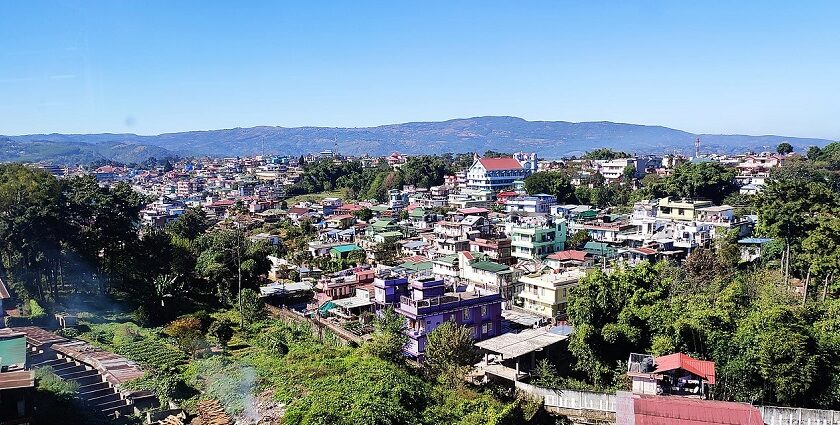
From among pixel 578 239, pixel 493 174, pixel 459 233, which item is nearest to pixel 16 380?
pixel 459 233

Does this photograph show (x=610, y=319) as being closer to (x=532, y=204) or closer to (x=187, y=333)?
(x=187, y=333)

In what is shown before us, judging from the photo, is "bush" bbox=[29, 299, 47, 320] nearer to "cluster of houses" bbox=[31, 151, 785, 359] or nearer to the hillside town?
the hillside town

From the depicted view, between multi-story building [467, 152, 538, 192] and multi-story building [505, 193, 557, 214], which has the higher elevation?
multi-story building [467, 152, 538, 192]

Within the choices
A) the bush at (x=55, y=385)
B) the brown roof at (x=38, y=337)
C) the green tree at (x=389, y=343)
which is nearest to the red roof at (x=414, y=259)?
the green tree at (x=389, y=343)

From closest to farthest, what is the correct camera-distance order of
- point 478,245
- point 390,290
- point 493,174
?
point 390,290 → point 478,245 → point 493,174

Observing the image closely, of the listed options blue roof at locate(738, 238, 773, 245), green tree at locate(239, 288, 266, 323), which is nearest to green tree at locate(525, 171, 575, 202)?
blue roof at locate(738, 238, 773, 245)

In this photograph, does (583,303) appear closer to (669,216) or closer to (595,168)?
(669,216)
